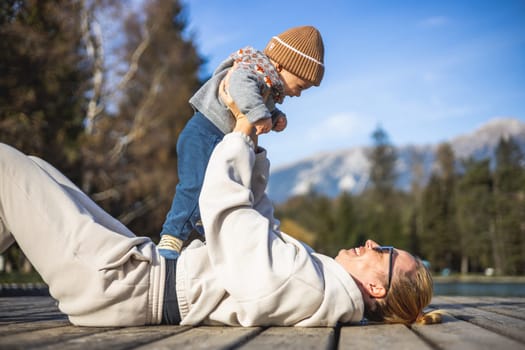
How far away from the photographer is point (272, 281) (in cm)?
165

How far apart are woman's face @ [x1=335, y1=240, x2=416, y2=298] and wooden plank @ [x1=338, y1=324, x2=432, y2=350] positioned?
143mm

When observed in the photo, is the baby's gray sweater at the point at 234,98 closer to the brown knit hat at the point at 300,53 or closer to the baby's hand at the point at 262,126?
the baby's hand at the point at 262,126

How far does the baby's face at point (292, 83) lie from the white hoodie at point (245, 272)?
1008mm

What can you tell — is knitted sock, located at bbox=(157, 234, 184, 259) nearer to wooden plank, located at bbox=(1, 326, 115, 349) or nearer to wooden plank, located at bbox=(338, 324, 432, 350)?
wooden plank, located at bbox=(1, 326, 115, 349)

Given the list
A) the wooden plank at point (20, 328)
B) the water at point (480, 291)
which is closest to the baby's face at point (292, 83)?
the wooden plank at point (20, 328)

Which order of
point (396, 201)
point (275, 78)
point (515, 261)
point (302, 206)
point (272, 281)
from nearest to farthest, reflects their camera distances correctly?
point (272, 281)
point (275, 78)
point (515, 261)
point (396, 201)
point (302, 206)

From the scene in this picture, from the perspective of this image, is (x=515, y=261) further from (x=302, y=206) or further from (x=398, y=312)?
(x=398, y=312)

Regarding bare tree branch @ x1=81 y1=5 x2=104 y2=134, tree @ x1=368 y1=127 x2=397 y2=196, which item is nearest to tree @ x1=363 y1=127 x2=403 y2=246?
tree @ x1=368 y1=127 x2=397 y2=196

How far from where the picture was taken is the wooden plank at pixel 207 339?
1.33 m

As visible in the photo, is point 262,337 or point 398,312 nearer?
point 262,337

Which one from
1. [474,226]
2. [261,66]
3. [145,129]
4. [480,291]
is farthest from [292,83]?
[474,226]

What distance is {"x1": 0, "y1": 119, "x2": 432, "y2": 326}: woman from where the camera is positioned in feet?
5.43

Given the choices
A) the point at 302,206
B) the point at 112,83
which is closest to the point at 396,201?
the point at 302,206

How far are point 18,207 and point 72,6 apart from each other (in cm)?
1325
